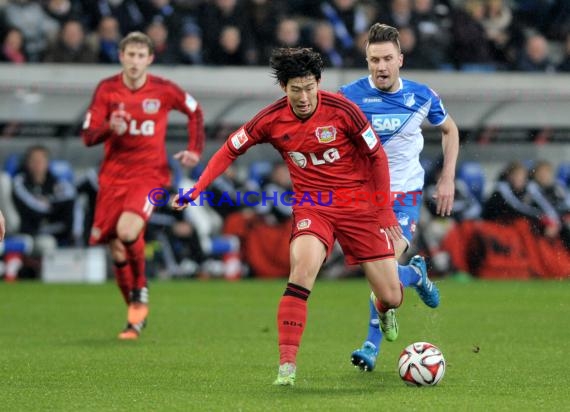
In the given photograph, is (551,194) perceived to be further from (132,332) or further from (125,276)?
(132,332)

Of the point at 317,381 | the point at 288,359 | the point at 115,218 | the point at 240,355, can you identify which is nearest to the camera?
the point at 288,359

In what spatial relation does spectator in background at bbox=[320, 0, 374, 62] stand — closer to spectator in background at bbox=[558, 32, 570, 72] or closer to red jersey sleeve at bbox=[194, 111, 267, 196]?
spectator in background at bbox=[558, 32, 570, 72]

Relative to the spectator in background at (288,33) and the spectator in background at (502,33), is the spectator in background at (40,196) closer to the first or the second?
the spectator in background at (288,33)

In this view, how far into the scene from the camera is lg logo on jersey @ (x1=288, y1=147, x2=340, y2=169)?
27.2ft

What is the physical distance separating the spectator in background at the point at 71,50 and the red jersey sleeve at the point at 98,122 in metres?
7.78

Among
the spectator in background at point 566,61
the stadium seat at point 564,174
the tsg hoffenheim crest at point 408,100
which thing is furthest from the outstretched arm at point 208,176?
the spectator in background at point 566,61

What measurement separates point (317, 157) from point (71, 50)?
11.6 metres

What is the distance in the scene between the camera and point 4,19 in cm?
1952

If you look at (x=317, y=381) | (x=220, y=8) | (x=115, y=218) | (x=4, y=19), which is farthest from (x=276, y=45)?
(x=317, y=381)

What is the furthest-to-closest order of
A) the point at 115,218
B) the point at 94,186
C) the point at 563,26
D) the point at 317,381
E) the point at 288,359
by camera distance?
1. the point at 563,26
2. the point at 94,186
3. the point at 115,218
4. the point at 317,381
5. the point at 288,359

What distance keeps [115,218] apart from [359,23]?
33.9 ft

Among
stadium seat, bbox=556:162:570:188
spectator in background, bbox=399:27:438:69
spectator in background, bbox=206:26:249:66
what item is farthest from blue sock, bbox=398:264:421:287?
spectator in background, bbox=206:26:249:66

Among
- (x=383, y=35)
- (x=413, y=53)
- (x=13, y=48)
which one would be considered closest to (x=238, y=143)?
(x=383, y=35)

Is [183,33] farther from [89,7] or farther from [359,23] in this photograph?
[359,23]
